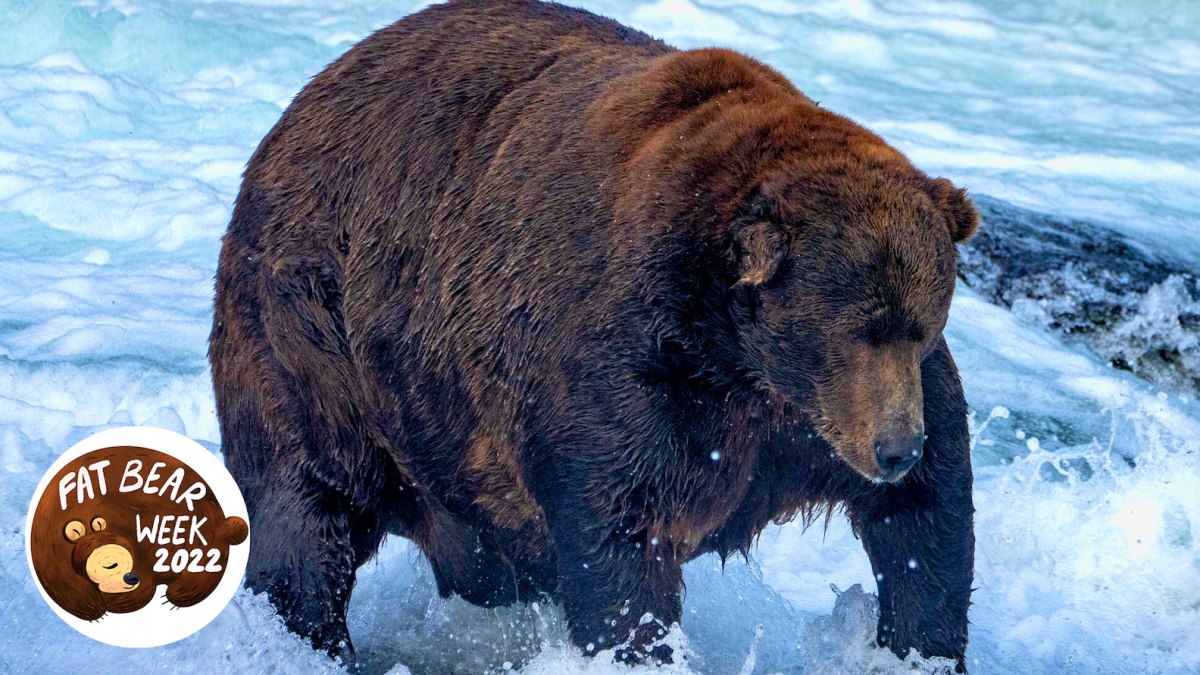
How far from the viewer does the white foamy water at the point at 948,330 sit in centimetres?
529

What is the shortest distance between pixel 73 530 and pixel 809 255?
91.9 inches

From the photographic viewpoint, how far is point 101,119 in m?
13.3

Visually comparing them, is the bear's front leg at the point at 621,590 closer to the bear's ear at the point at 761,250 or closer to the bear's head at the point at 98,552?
the bear's ear at the point at 761,250

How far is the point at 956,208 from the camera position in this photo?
3670 millimetres

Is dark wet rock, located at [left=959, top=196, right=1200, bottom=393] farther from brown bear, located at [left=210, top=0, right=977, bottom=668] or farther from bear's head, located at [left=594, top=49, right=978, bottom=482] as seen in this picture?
bear's head, located at [left=594, top=49, right=978, bottom=482]

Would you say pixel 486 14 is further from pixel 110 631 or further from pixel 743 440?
pixel 110 631

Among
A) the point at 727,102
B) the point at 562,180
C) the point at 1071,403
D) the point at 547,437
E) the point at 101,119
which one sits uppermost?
the point at 727,102

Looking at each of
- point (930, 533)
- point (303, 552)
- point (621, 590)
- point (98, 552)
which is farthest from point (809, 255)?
point (98, 552)

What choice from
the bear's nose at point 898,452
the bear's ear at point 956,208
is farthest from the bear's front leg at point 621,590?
the bear's ear at point 956,208

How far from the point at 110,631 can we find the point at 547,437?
150 centimetres

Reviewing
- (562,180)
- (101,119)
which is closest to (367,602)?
(562,180)

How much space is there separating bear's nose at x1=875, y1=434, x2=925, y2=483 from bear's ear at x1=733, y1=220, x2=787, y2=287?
55 centimetres

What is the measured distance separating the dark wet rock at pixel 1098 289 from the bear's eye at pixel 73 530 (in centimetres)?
614

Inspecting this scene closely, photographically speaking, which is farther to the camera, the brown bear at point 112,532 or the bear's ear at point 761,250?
the brown bear at point 112,532
